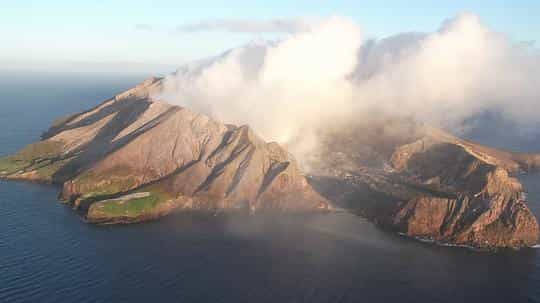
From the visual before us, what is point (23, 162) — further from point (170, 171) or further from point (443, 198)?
point (443, 198)

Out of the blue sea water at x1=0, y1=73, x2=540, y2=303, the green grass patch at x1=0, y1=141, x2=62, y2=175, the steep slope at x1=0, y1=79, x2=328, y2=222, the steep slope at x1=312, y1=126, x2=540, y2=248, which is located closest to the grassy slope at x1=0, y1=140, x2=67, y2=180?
the green grass patch at x1=0, y1=141, x2=62, y2=175

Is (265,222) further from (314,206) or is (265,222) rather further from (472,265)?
(472,265)

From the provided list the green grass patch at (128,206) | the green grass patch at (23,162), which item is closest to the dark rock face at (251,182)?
the green grass patch at (128,206)

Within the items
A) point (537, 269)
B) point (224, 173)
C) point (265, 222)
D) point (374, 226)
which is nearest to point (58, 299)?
point (265, 222)

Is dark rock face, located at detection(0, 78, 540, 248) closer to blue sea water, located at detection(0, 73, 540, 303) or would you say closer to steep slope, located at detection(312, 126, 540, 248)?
steep slope, located at detection(312, 126, 540, 248)

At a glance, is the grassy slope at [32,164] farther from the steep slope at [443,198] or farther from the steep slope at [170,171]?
the steep slope at [443,198]

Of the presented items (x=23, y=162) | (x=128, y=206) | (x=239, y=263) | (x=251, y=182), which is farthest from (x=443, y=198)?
(x=23, y=162)
